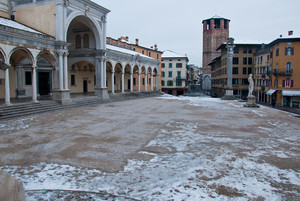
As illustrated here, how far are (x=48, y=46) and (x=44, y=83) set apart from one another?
22.9 feet

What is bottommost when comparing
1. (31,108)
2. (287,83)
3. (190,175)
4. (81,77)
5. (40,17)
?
(190,175)

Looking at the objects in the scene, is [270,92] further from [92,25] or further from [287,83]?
[92,25]

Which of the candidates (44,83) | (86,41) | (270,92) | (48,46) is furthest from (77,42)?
(270,92)

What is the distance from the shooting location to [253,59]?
153ft

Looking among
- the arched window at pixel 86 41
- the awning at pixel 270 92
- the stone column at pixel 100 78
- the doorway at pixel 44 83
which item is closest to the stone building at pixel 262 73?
the awning at pixel 270 92

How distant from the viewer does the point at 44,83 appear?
24406 millimetres

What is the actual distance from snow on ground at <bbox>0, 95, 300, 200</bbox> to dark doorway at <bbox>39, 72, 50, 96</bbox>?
63.7ft

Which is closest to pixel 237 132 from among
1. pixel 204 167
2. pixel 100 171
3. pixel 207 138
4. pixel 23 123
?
pixel 207 138

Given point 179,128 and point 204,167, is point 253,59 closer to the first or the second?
point 179,128

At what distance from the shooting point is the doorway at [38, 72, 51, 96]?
23969mm

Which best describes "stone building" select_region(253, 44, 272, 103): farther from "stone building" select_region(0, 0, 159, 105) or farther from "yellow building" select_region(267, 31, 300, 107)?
"stone building" select_region(0, 0, 159, 105)

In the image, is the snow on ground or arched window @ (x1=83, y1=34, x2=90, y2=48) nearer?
the snow on ground

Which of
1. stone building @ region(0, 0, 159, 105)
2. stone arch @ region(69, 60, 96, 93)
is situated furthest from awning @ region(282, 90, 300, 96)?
stone arch @ region(69, 60, 96, 93)

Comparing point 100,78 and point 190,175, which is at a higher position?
point 100,78
